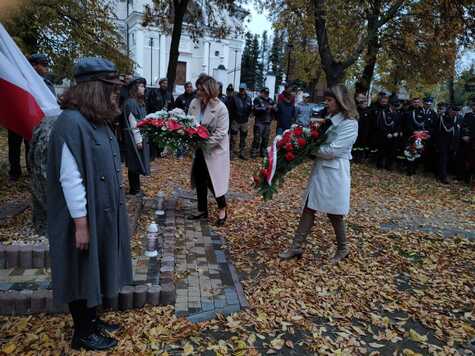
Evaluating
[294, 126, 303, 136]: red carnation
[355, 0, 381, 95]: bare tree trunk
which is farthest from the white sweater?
[355, 0, 381, 95]: bare tree trunk

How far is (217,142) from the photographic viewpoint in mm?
5543

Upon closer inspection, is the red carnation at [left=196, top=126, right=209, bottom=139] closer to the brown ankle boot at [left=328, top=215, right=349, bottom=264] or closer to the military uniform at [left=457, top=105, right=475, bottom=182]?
the brown ankle boot at [left=328, top=215, right=349, bottom=264]

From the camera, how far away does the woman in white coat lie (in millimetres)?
4328

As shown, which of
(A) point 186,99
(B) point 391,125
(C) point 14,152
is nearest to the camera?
(C) point 14,152

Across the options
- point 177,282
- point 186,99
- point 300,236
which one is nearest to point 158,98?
point 186,99

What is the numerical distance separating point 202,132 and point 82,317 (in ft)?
9.89

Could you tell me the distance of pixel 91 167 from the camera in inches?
101

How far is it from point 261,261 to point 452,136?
339 inches

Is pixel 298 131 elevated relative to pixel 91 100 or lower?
lower

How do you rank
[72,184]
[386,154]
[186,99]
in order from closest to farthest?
[72,184], [186,99], [386,154]

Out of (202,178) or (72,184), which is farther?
(202,178)

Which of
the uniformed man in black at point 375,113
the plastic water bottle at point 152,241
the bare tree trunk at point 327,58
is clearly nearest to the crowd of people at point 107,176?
the plastic water bottle at point 152,241

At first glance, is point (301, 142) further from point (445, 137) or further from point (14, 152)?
→ point (445, 137)

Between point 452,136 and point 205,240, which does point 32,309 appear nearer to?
point 205,240
